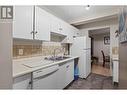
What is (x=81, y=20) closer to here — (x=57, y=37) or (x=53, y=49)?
(x=57, y=37)

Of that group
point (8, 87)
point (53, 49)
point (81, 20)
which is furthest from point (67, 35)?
point (8, 87)

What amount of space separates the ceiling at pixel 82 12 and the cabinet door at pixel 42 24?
2.37 feet

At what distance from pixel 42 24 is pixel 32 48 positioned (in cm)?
62

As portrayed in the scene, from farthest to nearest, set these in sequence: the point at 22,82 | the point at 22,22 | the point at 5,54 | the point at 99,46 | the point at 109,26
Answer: the point at 99,46 < the point at 109,26 < the point at 22,22 < the point at 22,82 < the point at 5,54

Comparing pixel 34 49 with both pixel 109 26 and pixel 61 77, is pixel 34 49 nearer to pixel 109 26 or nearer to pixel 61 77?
pixel 61 77

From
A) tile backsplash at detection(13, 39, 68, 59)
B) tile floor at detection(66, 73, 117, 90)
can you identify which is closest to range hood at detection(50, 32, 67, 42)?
tile backsplash at detection(13, 39, 68, 59)

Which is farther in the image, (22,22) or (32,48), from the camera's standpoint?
(32,48)

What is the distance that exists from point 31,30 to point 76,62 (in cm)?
234

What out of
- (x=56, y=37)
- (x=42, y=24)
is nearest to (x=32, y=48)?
(x=42, y=24)

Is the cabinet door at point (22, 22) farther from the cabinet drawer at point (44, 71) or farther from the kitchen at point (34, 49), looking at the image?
the cabinet drawer at point (44, 71)

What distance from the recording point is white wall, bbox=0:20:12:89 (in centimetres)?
69

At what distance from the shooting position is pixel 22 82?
1.28 meters

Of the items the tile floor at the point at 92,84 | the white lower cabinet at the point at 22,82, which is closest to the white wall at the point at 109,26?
the tile floor at the point at 92,84

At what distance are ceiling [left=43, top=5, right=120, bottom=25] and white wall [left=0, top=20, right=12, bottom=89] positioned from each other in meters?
2.18
